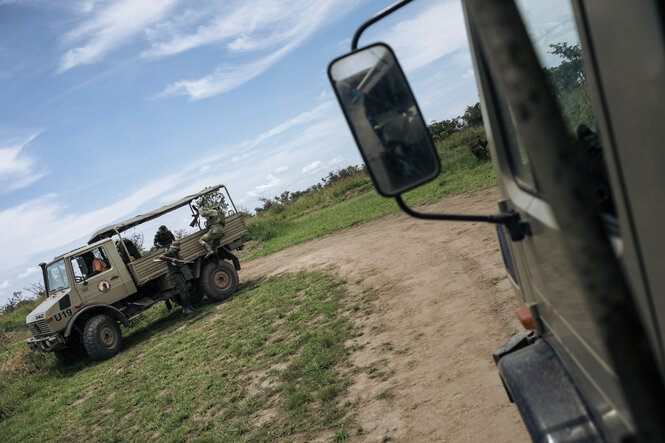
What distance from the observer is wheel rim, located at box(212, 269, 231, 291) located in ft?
36.3

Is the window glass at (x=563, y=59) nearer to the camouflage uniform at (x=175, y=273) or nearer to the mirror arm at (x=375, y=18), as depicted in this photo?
the mirror arm at (x=375, y=18)

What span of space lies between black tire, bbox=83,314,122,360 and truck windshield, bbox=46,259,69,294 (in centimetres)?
109

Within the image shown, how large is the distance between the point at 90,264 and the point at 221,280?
9.18 feet

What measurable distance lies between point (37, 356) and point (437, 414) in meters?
11.0

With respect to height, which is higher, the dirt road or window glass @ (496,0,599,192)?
window glass @ (496,0,599,192)

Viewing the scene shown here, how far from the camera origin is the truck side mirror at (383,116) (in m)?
1.44

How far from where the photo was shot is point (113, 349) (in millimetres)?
9664

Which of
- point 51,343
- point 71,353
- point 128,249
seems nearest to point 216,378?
point 51,343

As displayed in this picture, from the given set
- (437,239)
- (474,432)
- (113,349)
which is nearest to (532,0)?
(474,432)

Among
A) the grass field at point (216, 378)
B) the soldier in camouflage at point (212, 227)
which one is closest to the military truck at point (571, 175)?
the grass field at point (216, 378)

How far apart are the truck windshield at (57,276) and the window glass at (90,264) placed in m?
0.24

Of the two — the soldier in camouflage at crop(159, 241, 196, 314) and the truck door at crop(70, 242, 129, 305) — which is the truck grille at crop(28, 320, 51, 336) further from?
the soldier in camouflage at crop(159, 241, 196, 314)

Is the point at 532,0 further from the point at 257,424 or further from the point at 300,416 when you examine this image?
the point at 257,424

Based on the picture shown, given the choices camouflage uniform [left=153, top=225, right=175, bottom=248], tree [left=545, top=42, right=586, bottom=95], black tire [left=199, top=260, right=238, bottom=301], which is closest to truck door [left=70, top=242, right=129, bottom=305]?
camouflage uniform [left=153, top=225, right=175, bottom=248]
